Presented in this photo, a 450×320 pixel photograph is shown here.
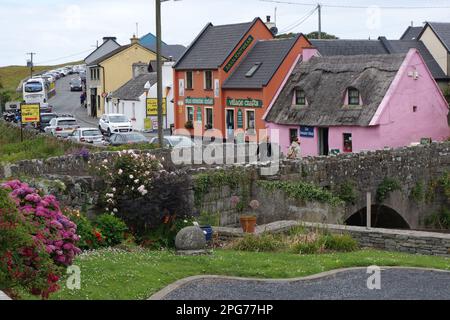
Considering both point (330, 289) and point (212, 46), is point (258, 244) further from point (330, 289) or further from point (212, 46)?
point (212, 46)

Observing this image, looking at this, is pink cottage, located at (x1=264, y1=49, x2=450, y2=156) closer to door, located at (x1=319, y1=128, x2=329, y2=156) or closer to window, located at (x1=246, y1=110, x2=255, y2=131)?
door, located at (x1=319, y1=128, x2=329, y2=156)

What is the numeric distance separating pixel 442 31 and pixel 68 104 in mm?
53341

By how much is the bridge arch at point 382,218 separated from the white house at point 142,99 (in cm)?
3436

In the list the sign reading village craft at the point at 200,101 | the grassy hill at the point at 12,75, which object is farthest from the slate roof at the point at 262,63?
the grassy hill at the point at 12,75

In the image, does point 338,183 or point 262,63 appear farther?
point 262,63

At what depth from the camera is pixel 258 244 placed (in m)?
17.0

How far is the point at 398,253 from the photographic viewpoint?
17.3 m

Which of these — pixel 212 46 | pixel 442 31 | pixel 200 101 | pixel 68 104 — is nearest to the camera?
pixel 200 101

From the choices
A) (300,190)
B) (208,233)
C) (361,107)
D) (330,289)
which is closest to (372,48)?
(361,107)

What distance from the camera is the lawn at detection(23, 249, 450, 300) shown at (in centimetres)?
1209

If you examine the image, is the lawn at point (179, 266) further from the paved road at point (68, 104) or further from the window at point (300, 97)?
the paved road at point (68, 104)

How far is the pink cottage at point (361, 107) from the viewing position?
133 ft
